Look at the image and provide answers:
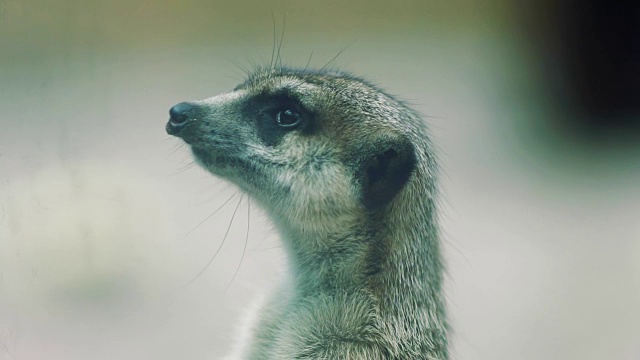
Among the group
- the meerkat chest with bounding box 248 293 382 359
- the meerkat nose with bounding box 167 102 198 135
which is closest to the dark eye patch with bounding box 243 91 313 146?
the meerkat nose with bounding box 167 102 198 135

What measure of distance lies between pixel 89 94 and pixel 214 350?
0.63 meters

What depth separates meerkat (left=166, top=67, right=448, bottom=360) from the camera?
4.14ft

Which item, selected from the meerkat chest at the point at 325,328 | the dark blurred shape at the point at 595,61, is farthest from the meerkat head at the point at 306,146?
the dark blurred shape at the point at 595,61

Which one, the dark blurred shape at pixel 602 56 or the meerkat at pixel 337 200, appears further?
the dark blurred shape at pixel 602 56

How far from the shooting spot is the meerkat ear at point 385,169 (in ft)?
4.13

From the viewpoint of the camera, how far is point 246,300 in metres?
1.45

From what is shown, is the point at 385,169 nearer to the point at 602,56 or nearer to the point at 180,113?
the point at 180,113

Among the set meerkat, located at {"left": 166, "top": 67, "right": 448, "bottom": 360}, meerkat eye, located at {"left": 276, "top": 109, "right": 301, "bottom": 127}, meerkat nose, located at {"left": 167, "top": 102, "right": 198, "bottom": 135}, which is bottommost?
meerkat, located at {"left": 166, "top": 67, "right": 448, "bottom": 360}

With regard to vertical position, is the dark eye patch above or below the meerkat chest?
above

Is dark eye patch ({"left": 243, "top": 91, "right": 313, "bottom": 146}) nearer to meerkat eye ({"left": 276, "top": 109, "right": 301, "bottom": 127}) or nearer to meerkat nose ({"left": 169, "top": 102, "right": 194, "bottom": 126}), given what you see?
meerkat eye ({"left": 276, "top": 109, "right": 301, "bottom": 127})

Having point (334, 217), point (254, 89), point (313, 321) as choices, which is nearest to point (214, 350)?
point (313, 321)

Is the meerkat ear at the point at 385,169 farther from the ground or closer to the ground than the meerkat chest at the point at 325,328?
farther from the ground

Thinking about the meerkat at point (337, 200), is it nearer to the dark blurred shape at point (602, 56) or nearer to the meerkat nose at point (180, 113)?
the meerkat nose at point (180, 113)

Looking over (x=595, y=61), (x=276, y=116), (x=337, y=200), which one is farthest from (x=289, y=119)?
(x=595, y=61)
